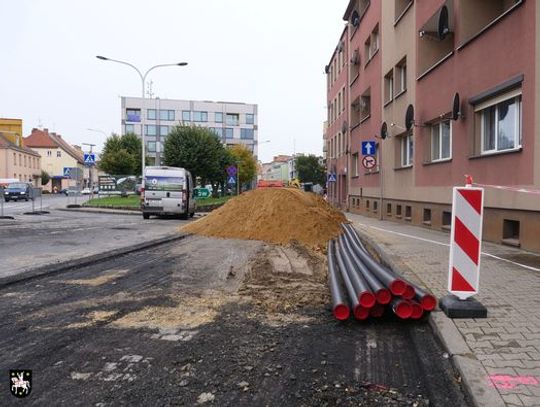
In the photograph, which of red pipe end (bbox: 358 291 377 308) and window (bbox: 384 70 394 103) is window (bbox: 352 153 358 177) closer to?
window (bbox: 384 70 394 103)

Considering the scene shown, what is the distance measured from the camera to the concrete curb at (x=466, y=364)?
3322 mm

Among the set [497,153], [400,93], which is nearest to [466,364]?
[497,153]

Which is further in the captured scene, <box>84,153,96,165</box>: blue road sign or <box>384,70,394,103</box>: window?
<box>84,153,96,165</box>: blue road sign

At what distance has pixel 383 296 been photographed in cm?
530

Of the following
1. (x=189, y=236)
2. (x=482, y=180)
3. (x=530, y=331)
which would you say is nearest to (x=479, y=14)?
(x=482, y=180)

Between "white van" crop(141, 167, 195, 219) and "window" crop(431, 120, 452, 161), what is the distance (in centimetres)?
1180

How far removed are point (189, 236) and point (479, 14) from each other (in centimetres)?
1018

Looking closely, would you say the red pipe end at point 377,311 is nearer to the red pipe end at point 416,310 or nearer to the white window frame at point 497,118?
the red pipe end at point 416,310

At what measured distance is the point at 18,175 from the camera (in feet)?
260

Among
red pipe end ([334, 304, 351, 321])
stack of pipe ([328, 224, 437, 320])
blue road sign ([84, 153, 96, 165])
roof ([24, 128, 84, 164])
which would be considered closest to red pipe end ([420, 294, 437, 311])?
→ stack of pipe ([328, 224, 437, 320])

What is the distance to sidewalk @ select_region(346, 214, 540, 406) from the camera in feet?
11.5

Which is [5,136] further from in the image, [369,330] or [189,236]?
[369,330]

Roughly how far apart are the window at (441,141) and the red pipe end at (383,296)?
35.5 ft

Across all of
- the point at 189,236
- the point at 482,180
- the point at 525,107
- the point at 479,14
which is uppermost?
the point at 479,14
